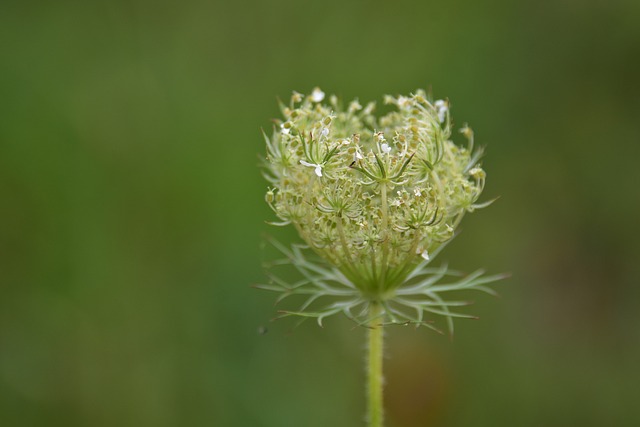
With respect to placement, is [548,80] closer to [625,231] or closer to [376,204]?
[625,231]

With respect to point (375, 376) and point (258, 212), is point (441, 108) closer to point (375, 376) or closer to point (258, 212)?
point (375, 376)

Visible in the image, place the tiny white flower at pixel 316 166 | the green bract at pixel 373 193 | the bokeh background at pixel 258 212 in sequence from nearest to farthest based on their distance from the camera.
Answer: the tiny white flower at pixel 316 166 → the green bract at pixel 373 193 → the bokeh background at pixel 258 212

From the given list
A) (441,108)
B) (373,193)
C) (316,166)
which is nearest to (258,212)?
(373,193)

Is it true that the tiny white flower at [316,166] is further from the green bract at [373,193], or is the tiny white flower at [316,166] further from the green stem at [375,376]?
the green stem at [375,376]

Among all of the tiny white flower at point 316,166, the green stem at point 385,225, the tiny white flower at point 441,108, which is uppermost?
the tiny white flower at point 441,108

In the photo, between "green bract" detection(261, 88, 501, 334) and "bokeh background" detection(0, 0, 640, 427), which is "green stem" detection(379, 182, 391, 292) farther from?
"bokeh background" detection(0, 0, 640, 427)

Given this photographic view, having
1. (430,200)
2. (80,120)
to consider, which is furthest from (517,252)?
(80,120)

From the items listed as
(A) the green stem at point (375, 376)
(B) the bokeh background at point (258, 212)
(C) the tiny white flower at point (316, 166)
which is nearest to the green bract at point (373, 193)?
(C) the tiny white flower at point (316, 166)

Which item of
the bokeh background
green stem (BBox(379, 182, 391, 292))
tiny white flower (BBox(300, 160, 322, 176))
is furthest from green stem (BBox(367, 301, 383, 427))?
the bokeh background
